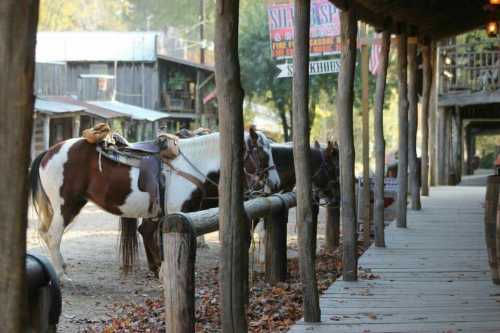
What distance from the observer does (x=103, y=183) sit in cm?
1182

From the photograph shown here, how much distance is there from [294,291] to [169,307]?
4.16m

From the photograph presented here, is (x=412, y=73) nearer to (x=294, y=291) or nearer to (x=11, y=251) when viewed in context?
(x=294, y=291)

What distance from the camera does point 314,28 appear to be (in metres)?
15.5

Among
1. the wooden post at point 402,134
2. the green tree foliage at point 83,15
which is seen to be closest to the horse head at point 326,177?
the wooden post at point 402,134

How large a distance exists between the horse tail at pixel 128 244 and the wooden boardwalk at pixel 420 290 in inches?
115

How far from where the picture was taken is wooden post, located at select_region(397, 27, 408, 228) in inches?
554

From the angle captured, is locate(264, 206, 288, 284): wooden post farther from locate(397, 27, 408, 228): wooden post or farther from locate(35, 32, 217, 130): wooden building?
locate(35, 32, 217, 130): wooden building

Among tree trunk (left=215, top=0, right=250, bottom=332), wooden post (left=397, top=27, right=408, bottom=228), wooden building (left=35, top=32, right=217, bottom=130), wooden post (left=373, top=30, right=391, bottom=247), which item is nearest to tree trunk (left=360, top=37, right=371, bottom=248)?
wooden post (left=373, top=30, right=391, bottom=247)

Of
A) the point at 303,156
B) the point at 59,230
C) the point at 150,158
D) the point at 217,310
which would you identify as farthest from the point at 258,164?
the point at 303,156

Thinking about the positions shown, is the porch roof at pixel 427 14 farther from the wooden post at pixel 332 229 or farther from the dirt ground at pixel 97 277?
the dirt ground at pixel 97 277

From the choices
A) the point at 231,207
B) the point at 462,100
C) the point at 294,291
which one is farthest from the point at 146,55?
the point at 231,207

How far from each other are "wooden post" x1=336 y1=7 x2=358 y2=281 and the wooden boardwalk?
0.28 m

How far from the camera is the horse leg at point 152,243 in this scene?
→ 38.0ft

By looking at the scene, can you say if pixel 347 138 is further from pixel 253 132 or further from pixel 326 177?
pixel 326 177
